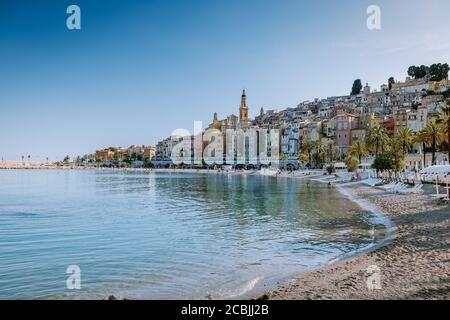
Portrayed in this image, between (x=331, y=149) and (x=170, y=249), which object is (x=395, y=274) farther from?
(x=331, y=149)

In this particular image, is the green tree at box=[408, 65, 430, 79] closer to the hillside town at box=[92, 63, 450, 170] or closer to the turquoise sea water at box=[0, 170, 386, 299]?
the hillside town at box=[92, 63, 450, 170]

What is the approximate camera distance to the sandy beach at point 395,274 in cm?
904

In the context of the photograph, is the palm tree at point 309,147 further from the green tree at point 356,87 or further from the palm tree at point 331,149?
the green tree at point 356,87

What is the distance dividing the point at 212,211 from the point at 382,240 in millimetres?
15217

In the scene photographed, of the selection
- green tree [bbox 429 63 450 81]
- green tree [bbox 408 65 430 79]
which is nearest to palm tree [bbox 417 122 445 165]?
green tree [bbox 429 63 450 81]

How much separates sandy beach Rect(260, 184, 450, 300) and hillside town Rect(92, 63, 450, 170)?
34660 mm

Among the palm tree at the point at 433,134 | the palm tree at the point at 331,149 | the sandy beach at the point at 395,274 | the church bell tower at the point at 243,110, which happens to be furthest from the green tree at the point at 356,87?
the sandy beach at the point at 395,274

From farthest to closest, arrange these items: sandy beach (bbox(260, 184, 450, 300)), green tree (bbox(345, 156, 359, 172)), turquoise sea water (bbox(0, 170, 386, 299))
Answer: green tree (bbox(345, 156, 359, 172)), turquoise sea water (bbox(0, 170, 386, 299)), sandy beach (bbox(260, 184, 450, 300))

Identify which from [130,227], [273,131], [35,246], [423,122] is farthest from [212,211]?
[273,131]

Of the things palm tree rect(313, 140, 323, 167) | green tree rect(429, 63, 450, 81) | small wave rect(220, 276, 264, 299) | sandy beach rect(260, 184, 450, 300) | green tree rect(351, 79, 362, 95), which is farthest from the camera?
green tree rect(351, 79, 362, 95)

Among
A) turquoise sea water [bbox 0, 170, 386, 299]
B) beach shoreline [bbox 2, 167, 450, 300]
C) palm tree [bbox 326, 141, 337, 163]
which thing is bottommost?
turquoise sea water [bbox 0, 170, 386, 299]

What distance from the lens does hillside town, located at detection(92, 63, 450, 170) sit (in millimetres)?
66625

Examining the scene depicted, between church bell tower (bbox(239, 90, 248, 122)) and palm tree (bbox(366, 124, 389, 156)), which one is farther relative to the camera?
church bell tower (bbox(239, 90, 248, 122))

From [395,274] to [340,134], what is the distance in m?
95.8
